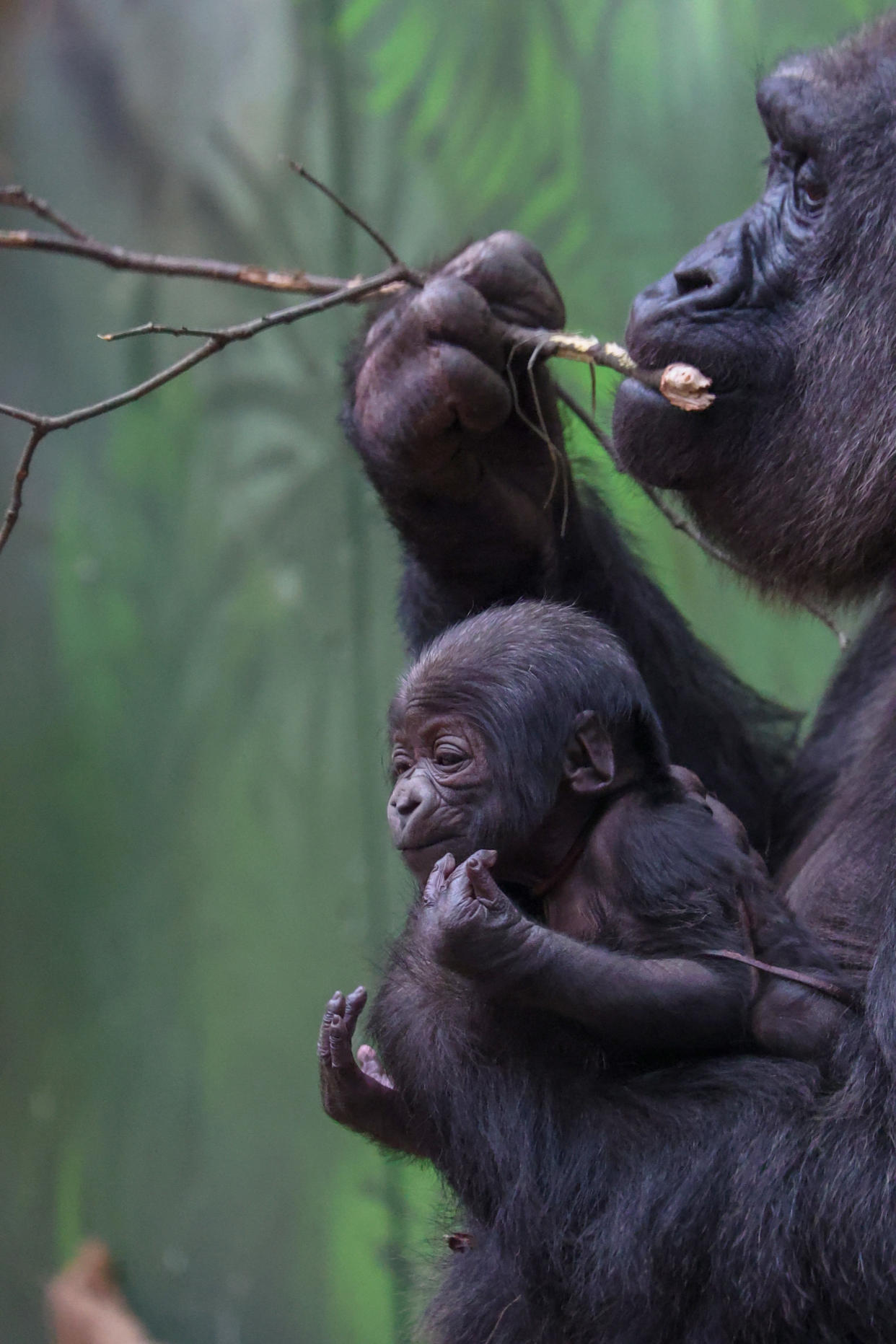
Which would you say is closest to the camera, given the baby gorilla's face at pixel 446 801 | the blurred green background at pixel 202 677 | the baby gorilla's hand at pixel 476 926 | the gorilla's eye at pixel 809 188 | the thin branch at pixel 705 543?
the baby gorilla's hand at pixel 476 926

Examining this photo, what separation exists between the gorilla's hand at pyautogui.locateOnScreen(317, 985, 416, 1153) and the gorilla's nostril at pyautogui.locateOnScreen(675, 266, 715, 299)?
39.4 inches

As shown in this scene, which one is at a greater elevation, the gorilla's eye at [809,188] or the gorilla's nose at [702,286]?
the gorilla's eye at [809,188]

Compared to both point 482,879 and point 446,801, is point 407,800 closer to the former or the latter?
point 446,801

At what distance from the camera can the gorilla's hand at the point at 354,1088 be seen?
73.9 inches

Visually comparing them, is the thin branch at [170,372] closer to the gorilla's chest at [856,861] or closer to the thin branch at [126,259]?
the thin branch at [126,259]

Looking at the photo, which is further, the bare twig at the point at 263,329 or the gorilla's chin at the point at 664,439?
the gorilla's chin at the point at 664,439

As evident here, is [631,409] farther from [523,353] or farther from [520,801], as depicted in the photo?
[520,801]

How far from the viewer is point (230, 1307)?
4039 mm

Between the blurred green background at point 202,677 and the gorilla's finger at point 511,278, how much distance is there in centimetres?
161

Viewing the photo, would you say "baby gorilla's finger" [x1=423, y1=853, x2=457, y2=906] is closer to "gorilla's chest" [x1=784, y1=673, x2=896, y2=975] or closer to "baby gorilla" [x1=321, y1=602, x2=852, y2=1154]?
"baby gorilla" [x1=321, y1=602, x2=852, y2=1154]

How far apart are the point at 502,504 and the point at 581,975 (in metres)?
0.84

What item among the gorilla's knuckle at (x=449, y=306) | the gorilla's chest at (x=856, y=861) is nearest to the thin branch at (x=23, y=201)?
the gorilla's knuckle at (x=449, y=306)

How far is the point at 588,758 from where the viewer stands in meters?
1.80

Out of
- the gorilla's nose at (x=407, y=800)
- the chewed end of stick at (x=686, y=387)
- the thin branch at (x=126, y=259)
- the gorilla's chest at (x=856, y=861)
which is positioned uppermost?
the thin branch at (x=126, y=259)
